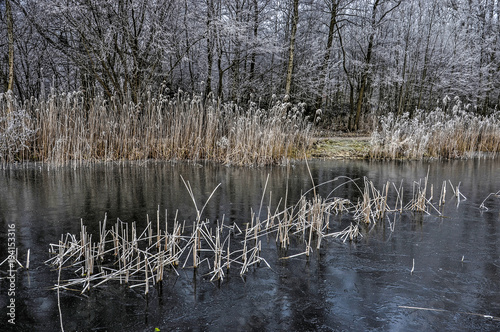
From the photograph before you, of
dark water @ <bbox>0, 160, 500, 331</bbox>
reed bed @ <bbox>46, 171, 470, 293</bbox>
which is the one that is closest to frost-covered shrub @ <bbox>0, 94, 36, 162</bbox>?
dark water @ <bbox>0, 160, 500, 331</bbox>

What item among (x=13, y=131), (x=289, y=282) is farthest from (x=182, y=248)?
(x=13, y=131)

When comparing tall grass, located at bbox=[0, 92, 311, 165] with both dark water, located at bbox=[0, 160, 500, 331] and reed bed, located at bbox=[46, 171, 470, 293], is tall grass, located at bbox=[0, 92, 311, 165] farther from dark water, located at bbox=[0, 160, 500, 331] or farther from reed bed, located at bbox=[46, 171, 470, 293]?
reed bed, located at bbox=[46, 171, 470, 293]

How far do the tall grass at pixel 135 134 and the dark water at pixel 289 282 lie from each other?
239 cm

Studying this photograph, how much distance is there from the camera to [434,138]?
9945 mm

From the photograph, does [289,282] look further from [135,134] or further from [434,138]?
[434,138]

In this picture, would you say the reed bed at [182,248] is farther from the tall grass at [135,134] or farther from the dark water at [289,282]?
the tall grass at [135,134]

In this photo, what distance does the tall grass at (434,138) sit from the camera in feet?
31.2

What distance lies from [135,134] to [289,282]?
242 inches

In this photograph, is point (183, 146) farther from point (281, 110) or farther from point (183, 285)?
point (183, 285)

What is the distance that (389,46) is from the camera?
52.0ft

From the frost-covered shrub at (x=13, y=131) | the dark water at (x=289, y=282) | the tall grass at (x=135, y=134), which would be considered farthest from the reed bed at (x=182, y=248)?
the frost-covered shrub at (x=13, y=131)

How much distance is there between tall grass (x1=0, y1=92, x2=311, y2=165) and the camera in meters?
6.99

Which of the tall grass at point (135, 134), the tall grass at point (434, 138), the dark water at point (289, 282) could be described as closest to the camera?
the dark water at point (289, 282)

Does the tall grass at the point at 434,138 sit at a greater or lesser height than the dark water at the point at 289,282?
greater
